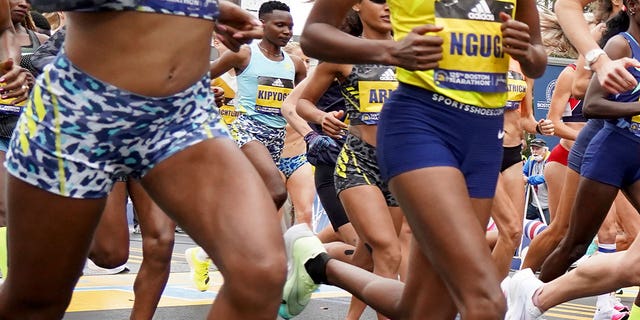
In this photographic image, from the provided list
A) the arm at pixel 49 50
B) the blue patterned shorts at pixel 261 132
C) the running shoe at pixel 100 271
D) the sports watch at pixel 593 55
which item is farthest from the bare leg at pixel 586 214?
the running shoe at pixel 100 271

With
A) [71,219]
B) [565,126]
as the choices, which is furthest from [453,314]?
[565,126]

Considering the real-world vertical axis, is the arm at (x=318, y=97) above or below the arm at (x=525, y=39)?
below

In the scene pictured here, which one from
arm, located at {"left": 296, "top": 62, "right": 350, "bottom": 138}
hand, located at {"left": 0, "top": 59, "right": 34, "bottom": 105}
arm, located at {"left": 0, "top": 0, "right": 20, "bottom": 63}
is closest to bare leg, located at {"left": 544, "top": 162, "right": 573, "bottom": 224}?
arm, located at {"left": 296, "top": 62, "right": 350, "bottom": 138}

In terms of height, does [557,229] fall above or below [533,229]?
above

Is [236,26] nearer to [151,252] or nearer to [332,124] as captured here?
[151,252]

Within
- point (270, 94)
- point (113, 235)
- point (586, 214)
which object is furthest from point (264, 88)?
point (586, 214)

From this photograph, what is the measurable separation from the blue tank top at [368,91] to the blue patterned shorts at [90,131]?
336 cm

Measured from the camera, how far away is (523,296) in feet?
21.0

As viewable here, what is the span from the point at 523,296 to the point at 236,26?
124 inches

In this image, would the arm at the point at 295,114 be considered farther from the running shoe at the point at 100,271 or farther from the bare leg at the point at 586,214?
the bare leg at the point at 586,214

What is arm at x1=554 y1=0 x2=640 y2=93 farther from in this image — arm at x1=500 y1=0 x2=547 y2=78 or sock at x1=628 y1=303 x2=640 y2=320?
sock at x1=628 y1=303 x2=640 y2=320

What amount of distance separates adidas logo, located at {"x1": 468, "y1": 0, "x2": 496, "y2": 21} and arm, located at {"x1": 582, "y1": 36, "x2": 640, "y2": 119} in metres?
2.08

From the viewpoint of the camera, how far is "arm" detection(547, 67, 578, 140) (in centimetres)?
953

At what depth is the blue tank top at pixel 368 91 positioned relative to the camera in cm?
680
